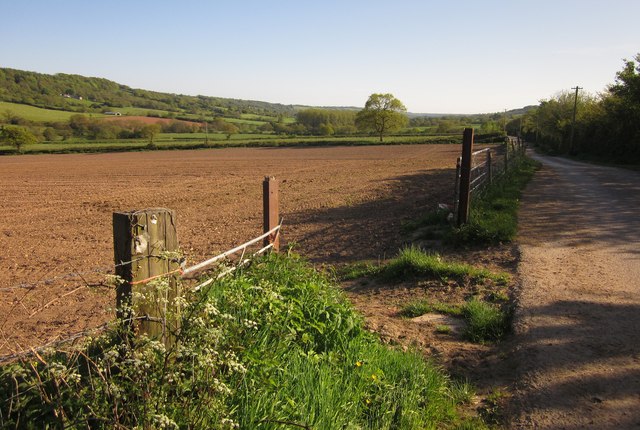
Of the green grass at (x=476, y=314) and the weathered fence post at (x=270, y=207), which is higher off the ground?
the weathered fence post at (x=270, y=207)

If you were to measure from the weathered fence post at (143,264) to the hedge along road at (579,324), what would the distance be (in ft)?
8.66

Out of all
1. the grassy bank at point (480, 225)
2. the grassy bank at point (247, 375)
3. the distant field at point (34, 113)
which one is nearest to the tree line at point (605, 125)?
the grassy bank at point (480, 225)

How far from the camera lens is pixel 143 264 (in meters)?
2.67

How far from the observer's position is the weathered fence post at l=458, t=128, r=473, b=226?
9039 millimetres

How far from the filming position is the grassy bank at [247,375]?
2184 mm

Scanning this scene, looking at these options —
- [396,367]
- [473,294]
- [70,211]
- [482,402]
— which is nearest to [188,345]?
[396,367]

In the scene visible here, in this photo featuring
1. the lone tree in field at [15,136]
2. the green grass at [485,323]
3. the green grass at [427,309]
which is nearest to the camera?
the green grass at [485,323]

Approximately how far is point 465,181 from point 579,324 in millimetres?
4344

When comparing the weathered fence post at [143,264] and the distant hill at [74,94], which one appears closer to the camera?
the weathered fence post at [143,264]

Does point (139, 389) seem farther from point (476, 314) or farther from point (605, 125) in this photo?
point (605, 125)

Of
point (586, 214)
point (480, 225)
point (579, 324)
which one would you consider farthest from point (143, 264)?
point (586, 214)

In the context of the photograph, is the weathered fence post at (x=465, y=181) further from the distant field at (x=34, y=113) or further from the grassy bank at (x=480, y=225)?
the distant field at (x=34, y=113)

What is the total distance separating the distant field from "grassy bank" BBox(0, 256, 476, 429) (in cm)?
10997

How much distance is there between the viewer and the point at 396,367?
3842 millimetres
